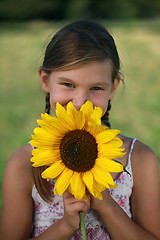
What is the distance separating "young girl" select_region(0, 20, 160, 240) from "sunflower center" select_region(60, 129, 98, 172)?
0.40 m

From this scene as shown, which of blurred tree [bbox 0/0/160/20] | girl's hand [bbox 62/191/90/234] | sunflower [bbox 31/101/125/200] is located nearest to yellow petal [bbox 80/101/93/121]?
sunflower [bbox 31/101/125/200]

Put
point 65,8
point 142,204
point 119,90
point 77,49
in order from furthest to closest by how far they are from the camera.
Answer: point 65,8 → point 119,90 → point 142,204 → point 77,49

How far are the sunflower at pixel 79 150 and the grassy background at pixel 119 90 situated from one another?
4.11 feet

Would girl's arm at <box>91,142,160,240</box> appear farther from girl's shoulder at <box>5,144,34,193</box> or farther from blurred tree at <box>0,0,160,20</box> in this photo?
blurred tree at <box>0,0,160,20</box>

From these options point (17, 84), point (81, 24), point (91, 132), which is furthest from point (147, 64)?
point (91, 132)

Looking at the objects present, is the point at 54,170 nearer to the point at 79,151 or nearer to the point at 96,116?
the point at 79,151

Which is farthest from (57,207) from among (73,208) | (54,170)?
Result: (54,170)

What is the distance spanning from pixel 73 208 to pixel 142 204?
77 centimetres

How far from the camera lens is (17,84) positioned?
1043 centimetres

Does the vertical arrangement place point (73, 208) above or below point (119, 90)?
above

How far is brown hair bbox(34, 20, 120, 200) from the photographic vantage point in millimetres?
2096

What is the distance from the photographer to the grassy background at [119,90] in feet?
20.6

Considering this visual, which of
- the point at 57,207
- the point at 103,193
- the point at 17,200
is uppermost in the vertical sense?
the point at 103,193

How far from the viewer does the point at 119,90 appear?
29.7ft
